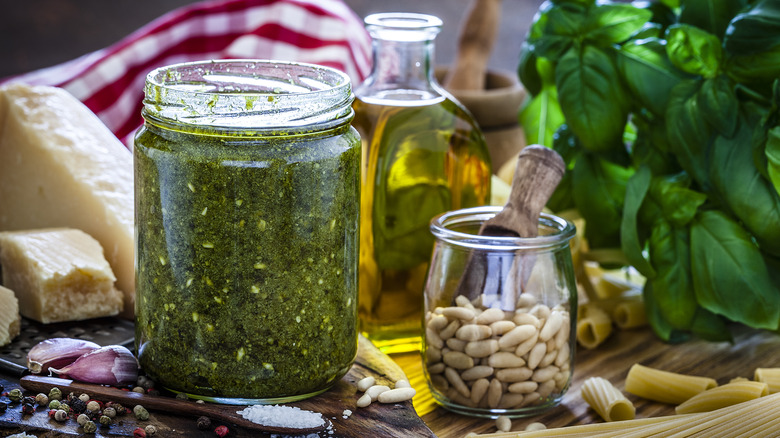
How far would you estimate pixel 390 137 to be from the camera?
100 cm

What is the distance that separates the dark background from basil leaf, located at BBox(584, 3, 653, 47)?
2084mm

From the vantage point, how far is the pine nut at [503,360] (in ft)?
2.89

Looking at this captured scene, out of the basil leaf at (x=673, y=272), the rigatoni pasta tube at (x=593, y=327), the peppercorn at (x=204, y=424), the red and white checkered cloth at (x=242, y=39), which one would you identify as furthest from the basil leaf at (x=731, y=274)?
the red and white checkered cloth at (x=242, y=39)

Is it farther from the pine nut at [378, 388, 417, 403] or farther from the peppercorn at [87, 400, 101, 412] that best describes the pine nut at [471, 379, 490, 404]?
the peppercorn at [87, 400, 101, 412]

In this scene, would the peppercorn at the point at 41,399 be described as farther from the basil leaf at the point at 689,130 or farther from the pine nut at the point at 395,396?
the basil leaf at the point at 689,130

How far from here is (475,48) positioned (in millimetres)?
1466

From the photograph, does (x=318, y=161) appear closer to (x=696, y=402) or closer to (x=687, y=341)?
(x=696, y=402)

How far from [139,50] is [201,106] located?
0.90 metres

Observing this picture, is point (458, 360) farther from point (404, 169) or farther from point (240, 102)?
point (240, 102)

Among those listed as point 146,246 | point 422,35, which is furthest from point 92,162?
point 422,35

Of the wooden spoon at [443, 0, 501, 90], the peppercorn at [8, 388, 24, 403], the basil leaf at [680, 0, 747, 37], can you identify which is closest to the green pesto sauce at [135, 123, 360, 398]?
the peppercorn at [8, 388, 24, 403]

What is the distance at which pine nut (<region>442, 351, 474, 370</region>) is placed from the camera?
89 cm

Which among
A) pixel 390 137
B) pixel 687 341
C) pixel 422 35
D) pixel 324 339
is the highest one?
pixel 422 35

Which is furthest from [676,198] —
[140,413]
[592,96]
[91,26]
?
[91,26]
